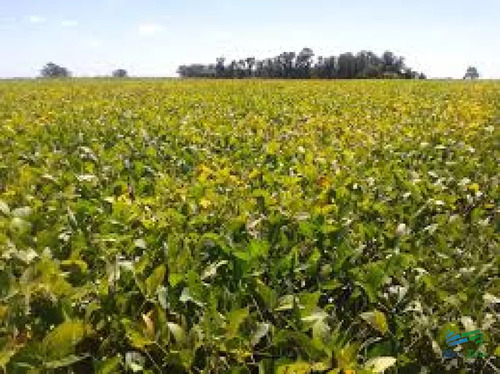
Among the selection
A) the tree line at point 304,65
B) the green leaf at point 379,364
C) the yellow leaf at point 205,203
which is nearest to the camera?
the green leaf at point 379,364

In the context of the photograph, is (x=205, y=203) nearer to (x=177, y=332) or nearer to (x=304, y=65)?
(x=177, y=332)

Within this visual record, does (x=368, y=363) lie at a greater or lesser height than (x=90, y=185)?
lesser

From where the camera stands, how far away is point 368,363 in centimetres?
168

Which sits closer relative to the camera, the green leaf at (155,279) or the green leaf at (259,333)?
the green leaf at (259,333)

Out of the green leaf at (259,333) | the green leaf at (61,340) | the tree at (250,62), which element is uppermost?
the tree at (250,62)

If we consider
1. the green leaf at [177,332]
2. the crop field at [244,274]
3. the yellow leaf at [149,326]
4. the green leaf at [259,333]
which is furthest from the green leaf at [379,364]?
the yellow leaf at [149,326]

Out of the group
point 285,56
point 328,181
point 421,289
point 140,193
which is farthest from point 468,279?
point 285,56

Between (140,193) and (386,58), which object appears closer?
(140,193)

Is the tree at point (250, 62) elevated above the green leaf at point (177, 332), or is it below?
above

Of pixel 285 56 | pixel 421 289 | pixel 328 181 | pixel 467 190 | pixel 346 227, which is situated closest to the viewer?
pixel 421 289

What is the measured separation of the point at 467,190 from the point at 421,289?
6.01 feet

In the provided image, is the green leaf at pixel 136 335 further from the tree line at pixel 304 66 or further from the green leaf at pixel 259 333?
the tree line at pixel 304 66

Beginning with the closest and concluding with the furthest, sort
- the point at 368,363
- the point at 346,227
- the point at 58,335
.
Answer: the point at 58,335, the point at 368,363, the point at 346,227

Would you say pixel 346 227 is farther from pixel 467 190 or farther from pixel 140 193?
pixel 467 190
